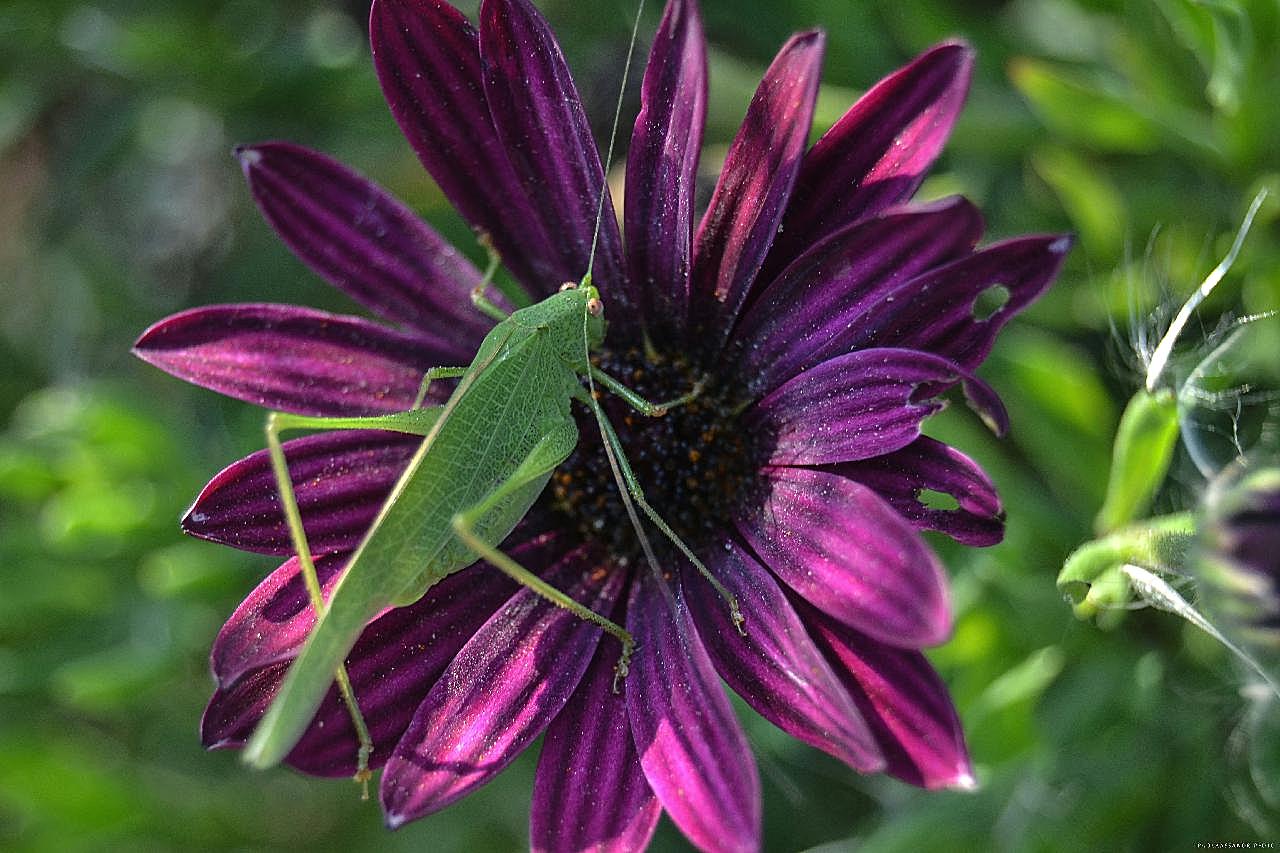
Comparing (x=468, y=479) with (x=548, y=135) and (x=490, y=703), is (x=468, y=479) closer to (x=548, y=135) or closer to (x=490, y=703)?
(x=490, y=703)

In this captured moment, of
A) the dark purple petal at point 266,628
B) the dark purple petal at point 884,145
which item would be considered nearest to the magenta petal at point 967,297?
the dark purple petal at point 884,145

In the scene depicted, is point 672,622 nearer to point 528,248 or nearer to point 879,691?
point 879,691

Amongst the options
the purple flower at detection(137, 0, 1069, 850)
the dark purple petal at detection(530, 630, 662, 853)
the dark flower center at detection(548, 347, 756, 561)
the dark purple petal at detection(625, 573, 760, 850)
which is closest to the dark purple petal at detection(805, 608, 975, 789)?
the purple flower at detection(137, 0, 1069, 850)

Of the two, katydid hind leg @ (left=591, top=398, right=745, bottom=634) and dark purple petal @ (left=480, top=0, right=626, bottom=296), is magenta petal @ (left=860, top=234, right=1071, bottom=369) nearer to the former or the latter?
katydid hind leg @ (left=591, top=398, right=745, bottom=634)

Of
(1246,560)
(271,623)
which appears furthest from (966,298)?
(271,623)

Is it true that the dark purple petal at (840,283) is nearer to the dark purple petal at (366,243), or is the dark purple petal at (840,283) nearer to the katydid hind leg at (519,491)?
the katydid hind leg at (519,491)
